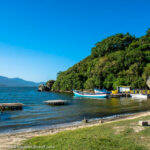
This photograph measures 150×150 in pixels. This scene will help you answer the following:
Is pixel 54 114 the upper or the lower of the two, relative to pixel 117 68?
lower

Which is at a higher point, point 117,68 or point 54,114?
point 117,68

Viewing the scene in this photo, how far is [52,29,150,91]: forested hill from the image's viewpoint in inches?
2963

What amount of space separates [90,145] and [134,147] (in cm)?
262

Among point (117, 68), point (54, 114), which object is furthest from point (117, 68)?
point (54, 114)

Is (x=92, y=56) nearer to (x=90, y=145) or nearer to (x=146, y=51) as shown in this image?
(x=146, y=51)

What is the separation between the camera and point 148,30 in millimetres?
106688

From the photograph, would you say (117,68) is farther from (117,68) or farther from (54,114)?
(54,114)

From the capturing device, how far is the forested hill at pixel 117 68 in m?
75.2

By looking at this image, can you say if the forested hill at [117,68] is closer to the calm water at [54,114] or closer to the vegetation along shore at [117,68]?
the vegetation along shore at [117,68]

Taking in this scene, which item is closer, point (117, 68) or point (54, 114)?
point (54, 114)

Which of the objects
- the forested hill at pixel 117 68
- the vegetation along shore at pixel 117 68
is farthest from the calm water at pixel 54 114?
the forested hill at pixel 117 68

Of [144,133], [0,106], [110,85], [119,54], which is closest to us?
[144,133]

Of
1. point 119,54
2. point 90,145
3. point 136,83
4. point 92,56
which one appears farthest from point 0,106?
point 92,56

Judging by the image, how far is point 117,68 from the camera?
8575 cm
